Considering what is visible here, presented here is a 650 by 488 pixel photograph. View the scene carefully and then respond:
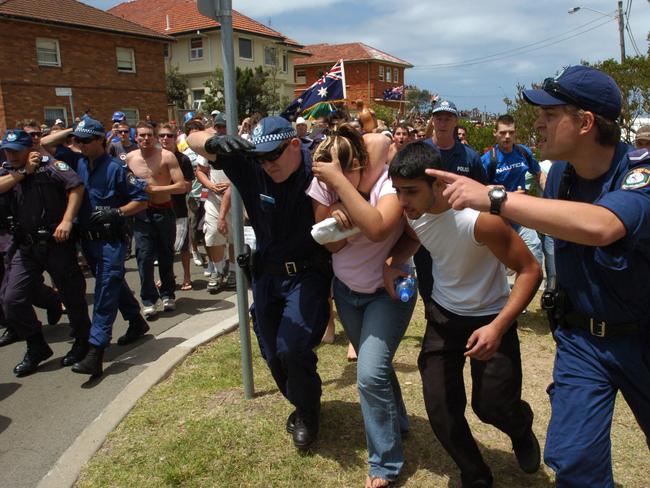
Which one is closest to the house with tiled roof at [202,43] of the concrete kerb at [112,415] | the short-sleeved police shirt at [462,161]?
the short-sleeved police shirt at [462,161]

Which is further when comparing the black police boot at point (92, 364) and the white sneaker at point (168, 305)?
the white sneaker at point (168, 305)

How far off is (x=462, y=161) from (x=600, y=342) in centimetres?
283

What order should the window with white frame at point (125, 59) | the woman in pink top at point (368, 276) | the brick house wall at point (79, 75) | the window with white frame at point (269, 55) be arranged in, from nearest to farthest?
the woman in pink top at point (368, 276), the brick house wall at point (79, 75), the window with white frame at point (125, 59), the window with white frame at point (269, 55)

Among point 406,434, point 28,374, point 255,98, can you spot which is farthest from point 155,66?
point 406,434

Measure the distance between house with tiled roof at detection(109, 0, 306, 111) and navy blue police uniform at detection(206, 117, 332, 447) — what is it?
130 ft

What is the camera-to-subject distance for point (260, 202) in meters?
3.31

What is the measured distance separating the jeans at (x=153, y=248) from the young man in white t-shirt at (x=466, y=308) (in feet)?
13.3

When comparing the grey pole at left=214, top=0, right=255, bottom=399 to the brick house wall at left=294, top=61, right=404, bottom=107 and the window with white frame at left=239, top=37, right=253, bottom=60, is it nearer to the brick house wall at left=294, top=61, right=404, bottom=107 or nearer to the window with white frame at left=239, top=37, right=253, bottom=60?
the window with white frame at left=239, top=37, right=253, bottom=60

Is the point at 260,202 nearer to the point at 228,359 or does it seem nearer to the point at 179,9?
the point at 228,359

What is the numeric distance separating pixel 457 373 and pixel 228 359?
2.38m

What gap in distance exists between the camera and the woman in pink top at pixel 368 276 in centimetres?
276

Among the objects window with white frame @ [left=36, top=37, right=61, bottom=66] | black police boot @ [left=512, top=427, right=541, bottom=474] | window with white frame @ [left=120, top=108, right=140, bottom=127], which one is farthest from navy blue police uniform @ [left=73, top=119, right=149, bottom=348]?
window with white frame @ [left=120, top=108, right=140, bottom=127]

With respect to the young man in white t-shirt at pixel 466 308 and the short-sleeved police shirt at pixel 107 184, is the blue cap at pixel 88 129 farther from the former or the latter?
the young man in white t-shirt at pixel 466 308

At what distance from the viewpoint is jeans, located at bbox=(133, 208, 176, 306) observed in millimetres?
6293
